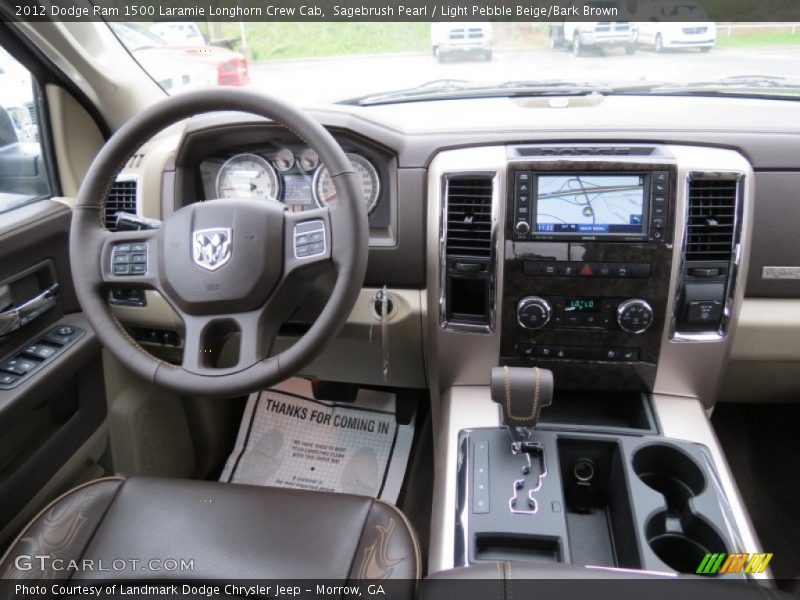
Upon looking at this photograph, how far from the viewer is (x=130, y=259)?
1207 millimetres

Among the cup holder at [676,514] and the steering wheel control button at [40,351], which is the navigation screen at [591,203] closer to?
the cup holder at [676,514]

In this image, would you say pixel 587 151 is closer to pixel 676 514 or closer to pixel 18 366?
pixel 676 514

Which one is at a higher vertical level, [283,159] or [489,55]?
[489,55]

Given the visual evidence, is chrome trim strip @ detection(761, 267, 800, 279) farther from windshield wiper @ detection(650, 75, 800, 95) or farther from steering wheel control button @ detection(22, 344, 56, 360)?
steering wheel control button @ detection(22, 344, 56, 360)

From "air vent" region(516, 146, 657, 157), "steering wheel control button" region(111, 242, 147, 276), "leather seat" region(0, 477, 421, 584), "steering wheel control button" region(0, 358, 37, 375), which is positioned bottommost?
"leather seat" region(0, 477, 421, 584)

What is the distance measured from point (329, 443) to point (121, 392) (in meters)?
0.68

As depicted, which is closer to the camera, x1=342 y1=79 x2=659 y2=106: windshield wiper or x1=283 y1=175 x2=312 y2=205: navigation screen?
x1=283 y1=175 x2=312 y2=205: navigation screen

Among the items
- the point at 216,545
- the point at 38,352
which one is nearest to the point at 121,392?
the point at 38,352

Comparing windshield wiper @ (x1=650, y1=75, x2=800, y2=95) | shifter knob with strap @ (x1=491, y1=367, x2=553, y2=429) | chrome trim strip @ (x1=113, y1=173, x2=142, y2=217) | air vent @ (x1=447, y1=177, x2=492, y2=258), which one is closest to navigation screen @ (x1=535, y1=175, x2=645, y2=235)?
air vent @ (x1=447, y1=177, x2=492, y2=258)

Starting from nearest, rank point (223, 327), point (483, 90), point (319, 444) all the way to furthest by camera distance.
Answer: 1. point (223, 327)
2. point (483, 90)
3. point (319, 444)

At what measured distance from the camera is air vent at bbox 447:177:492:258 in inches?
53.4

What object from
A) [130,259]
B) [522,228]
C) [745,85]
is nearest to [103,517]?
[130,259]

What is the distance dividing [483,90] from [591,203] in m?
0.59

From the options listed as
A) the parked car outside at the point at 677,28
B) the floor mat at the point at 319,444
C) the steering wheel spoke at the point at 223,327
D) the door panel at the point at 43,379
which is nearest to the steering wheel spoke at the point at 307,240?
the steering wheel spoke at the point at 223,327
